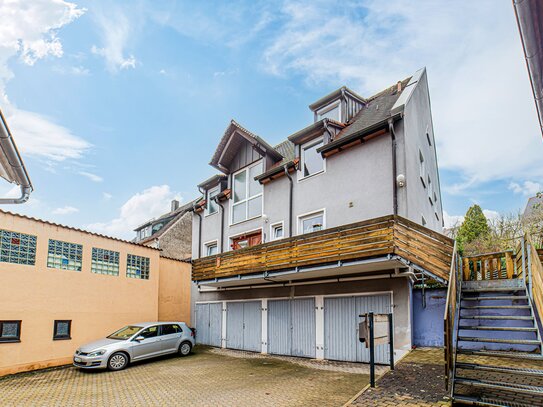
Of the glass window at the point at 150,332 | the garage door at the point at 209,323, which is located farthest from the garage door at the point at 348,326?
the garage door at the point at 209,323

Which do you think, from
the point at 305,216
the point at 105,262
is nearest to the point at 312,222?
the point at 305,216

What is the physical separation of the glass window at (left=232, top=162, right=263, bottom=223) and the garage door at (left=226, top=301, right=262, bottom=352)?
12.9 feet

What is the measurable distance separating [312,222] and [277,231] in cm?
195

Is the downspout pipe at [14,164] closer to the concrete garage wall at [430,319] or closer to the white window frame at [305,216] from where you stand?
the white window frame at [305,216]

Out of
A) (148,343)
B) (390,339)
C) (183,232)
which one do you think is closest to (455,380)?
(390,339)

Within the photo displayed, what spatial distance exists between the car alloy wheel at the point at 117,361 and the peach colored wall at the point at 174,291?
17.7 ft

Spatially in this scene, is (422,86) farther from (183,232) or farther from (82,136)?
(183,232)

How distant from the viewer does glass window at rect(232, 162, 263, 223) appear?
16.2 metres

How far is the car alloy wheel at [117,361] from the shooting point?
11.4 meters

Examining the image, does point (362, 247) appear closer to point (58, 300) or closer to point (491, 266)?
point (491, 266)

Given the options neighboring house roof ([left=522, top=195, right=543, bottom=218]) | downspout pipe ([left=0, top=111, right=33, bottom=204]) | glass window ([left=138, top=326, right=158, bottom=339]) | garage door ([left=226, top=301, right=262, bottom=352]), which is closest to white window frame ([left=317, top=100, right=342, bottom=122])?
garage door ([left=226, top=301, right=262, bottom=352])

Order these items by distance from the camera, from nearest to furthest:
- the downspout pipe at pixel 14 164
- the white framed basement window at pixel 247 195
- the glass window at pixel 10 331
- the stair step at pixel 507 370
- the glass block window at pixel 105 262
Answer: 1. the downspout pipe at pixel 14 164
2. the stair step at pixel 507 370
3. the glass window at pixel 10 331
4. the glass block window at pixel 105 262
5. the white framed basement window at pixel 247 195

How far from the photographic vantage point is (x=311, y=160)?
1412 centimetres

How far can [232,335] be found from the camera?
15719mm
